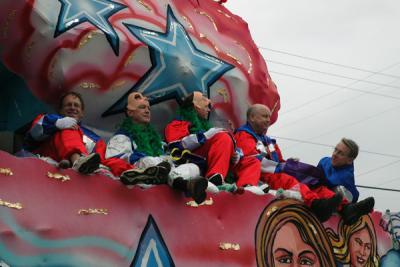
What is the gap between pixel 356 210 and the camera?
520cm

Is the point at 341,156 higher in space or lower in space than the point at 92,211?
higher

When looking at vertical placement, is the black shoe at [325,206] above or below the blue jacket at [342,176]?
below

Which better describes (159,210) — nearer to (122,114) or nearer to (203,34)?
(122,114)

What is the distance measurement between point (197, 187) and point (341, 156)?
169 centimetres

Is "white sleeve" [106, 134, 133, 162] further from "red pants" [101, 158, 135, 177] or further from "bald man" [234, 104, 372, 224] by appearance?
"bald man" [234, 104, 372, 224]

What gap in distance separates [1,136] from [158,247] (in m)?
1.74

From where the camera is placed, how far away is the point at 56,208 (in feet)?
12.5

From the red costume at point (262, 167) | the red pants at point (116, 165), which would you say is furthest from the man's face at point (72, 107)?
the red costume at point (262, 167)

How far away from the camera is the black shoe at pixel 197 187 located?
4180mm

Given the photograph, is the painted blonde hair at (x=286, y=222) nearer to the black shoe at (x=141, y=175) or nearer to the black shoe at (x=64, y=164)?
the black shoe at (x=141, y=175)

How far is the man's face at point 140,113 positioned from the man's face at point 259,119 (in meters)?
0.95

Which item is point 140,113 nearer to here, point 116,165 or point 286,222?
point 116,165

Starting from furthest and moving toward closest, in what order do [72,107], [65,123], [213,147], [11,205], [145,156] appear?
[213,147] < [72,107] < [145,156] < [65,123] < [11,205]

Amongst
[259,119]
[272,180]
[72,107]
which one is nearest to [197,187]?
[72,107]
